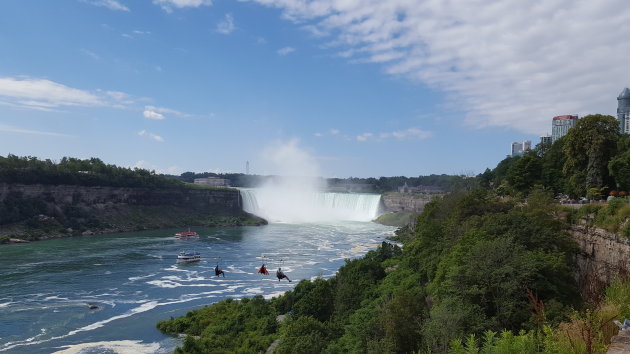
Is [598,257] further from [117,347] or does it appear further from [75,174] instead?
[75,174]

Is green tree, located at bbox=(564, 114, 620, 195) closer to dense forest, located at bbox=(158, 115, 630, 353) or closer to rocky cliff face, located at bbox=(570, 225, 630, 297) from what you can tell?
dense forest, located at bbox=(158, 115, 630, 353)

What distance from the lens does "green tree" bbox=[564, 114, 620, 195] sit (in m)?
27.2

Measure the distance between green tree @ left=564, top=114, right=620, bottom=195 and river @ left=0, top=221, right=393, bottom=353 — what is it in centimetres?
1842

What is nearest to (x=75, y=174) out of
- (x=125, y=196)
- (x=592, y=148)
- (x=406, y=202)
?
(x=125, y=196)

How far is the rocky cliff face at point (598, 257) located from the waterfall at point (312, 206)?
69478mm

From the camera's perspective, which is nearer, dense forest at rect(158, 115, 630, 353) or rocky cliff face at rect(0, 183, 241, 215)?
dense forest at rect(158, 115, 630, 353)

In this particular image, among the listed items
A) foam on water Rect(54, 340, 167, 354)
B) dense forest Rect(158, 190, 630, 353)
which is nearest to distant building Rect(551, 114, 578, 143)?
dense forest Rect(158, 190, 630, 353)

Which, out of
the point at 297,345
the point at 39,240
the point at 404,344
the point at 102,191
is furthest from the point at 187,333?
the point at 102,191

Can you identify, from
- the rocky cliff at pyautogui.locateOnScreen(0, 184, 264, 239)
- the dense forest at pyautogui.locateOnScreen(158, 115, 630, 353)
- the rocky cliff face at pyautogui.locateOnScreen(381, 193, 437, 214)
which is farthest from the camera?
the rocky cliff face at pyautogui.locateOnScreen(381, 193, 437, 214)

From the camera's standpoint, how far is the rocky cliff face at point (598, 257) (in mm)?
13215

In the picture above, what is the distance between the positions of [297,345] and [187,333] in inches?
355

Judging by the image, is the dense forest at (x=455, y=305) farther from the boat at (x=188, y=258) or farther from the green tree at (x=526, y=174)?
the boat at (x=188, y=258)

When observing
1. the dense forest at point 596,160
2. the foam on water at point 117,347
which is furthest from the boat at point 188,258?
the dense forest at point 596,160

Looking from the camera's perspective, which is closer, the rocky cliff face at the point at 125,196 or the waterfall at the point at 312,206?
the rocky cliff face at the point at 125,196
